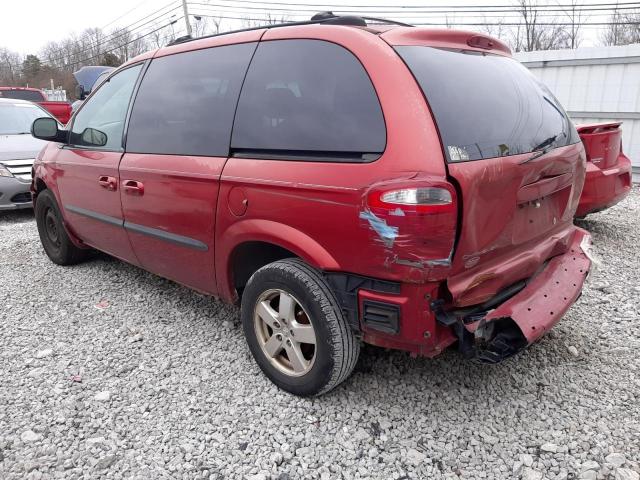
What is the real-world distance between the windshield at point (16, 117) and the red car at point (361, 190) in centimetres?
582

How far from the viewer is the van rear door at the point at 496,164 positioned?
195cm

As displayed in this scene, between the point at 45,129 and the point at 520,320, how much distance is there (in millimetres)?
3693

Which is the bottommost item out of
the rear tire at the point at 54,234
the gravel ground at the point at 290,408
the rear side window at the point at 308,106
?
the gravel ground at the point at 290,408

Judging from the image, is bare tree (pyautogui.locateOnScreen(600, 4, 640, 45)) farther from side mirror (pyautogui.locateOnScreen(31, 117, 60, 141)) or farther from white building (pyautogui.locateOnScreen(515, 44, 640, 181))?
side mirror (pyautogui.locateOnScreen(31, 117, 60, 141))

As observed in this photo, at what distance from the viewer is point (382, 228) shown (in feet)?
6.22

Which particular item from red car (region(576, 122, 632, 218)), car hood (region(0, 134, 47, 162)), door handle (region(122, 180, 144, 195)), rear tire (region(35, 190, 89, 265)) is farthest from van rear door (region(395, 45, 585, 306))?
car hood (region(0, 134, 47, 162))

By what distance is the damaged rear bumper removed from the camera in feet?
6.64

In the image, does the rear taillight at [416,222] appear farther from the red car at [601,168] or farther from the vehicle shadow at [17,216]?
the vehicle shadow at [17,216]

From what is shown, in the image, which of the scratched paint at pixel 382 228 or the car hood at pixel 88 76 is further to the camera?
the car hood at pixel 88 76

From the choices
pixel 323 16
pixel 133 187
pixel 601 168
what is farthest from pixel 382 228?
pixel 601 168

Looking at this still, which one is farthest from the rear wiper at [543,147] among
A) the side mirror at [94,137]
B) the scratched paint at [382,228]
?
the side mirror at [94,137]

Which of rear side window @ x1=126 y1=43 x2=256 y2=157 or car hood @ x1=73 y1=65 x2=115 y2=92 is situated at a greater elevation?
car hood @ x1=73 y1=65 x2=115 y2=92

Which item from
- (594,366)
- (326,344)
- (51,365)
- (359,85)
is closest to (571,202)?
(594,366)

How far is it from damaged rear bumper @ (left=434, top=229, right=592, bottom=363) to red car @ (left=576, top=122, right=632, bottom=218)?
2460 millimetres
